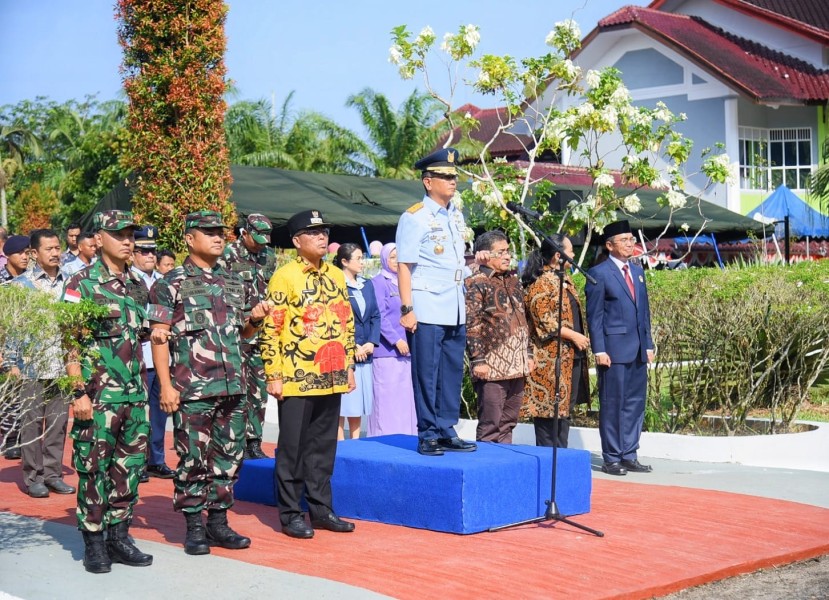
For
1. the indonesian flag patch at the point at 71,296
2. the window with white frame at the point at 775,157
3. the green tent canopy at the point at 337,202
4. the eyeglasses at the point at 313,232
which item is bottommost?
the indonesian flag patch at the point at 71,296

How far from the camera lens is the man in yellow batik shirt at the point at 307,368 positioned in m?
7.46

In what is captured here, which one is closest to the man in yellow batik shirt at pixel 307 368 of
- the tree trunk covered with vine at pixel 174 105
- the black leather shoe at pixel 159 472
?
the black leather shoe at pixel 159 472

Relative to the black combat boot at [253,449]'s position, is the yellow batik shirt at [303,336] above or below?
above

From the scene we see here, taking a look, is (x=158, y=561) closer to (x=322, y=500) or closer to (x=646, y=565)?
(x=322, y=500)

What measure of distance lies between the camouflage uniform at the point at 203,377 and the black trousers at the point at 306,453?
449mm

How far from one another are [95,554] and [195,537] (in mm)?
628

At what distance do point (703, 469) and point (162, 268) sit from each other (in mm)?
5645

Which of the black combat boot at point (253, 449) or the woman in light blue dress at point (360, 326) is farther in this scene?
the woman in light blue dress at point (360, 326)

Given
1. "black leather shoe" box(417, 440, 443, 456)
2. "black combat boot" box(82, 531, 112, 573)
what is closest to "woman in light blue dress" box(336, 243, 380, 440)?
"black leather shoe" box(417, 440, 443, 456)

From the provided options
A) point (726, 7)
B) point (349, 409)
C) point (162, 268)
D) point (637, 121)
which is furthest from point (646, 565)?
point (726, 7)

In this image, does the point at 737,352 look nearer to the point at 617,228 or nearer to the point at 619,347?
the point at 619,347

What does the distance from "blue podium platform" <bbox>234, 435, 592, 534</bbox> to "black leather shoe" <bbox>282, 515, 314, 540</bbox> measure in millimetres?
648

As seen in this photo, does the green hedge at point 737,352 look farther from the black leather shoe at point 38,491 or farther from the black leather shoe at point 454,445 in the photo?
the black leather shoe at point 38,491

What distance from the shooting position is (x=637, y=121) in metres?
13.4
